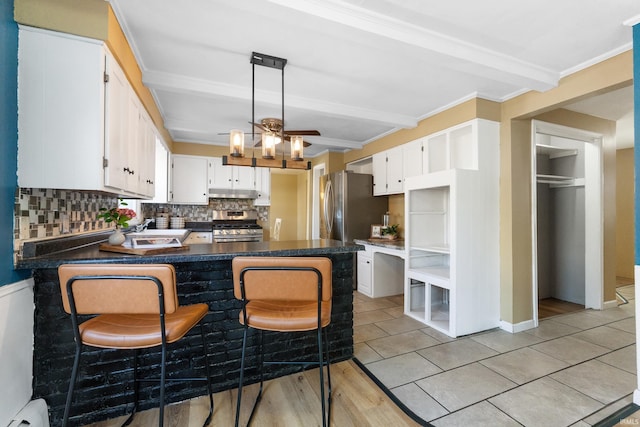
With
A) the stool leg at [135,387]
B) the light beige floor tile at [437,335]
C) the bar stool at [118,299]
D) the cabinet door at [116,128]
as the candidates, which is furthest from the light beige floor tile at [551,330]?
the cabinet door at [116,128]

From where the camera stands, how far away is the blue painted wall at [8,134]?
132 centimetres

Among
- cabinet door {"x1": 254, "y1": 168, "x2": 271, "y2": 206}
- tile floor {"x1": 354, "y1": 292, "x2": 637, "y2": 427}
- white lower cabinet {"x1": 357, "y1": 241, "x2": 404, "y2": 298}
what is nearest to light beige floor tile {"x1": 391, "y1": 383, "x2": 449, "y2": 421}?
tile floor {"x1": 354, "y1": 292, "x2": 637, "y2": 427}

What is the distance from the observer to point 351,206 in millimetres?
4523

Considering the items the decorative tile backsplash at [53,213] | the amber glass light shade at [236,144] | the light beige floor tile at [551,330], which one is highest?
the amber glass light shade at [236,144]

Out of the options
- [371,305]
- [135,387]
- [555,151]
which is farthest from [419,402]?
[555,151]

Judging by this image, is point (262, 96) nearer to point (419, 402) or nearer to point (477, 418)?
point (419, 402)

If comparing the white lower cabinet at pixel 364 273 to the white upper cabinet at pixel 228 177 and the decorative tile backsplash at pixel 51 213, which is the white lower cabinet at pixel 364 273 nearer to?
the white upper cabinet at pixel 228 177

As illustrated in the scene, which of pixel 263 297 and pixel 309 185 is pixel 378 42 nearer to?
pixel 263 297

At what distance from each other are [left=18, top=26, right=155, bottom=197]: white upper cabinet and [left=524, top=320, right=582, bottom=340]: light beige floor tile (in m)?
3.97

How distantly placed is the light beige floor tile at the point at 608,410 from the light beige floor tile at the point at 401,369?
2.81 feet

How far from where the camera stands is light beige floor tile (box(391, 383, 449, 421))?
5.61ft

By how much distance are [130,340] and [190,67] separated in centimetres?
223

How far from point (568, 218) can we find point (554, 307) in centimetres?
124

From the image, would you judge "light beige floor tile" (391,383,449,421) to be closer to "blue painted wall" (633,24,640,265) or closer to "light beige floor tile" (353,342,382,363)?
"light beige floor tile" (353,342,382,363)
